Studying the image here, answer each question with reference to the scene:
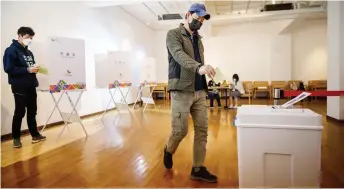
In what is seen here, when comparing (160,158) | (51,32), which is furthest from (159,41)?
(160,158)

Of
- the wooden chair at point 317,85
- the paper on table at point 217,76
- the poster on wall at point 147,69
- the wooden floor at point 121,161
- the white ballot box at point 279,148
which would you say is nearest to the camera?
the white ballot box at point 279,148

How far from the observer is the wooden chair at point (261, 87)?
10.0 metres

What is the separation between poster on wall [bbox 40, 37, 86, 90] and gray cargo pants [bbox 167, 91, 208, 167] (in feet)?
8.02

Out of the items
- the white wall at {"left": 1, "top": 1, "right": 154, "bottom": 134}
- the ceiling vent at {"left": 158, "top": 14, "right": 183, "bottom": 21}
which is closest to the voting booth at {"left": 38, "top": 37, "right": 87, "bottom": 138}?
the white wall at {"left": 1, "top": 1, "right": 154, "bottom": 134}

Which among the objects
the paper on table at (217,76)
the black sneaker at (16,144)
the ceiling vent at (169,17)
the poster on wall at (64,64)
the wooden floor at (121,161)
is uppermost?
the ceiling vent at (169,17)

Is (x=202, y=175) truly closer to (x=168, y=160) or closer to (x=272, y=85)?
(x=168, y=160)

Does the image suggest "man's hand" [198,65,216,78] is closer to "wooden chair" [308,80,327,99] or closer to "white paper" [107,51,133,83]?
"white paper" [107,51,133,83]

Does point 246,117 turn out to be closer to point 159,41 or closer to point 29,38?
point 29,38

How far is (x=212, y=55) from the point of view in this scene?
11086 mm

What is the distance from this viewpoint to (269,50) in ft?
34.3

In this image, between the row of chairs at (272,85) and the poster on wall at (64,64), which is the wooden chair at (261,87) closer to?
the row of chairs at (272,85)

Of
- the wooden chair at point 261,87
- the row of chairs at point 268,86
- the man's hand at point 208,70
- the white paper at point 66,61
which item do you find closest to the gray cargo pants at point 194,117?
the man's hand at point 208,70

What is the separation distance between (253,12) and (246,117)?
341 inches

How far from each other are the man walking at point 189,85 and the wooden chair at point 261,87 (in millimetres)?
8534
